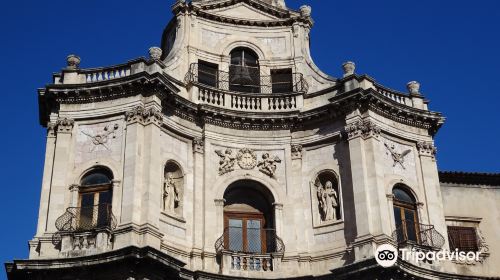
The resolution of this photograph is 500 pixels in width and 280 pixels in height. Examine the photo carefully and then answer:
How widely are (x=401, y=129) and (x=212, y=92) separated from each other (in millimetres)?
6763

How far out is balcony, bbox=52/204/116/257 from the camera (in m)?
23.2

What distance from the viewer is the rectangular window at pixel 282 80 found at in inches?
1162

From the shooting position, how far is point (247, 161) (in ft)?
89.1

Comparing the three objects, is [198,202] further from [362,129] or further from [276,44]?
[276,44]

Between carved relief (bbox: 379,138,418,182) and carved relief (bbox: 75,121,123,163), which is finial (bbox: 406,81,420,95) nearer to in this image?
carved relief (bbox: 379,138,418,182)

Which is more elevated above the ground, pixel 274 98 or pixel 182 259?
pixel 274 98

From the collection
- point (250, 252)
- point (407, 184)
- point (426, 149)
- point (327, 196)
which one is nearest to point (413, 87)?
point (426, 149)

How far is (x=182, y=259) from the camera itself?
24.6 meters

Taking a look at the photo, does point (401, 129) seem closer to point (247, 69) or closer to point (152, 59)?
point (247, 69)

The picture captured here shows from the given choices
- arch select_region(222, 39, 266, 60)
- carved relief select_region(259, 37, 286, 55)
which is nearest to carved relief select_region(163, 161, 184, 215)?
arch select_region(222, 39, 266, 60)

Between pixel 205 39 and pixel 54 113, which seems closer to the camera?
pixel 54 113

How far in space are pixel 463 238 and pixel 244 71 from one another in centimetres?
1021

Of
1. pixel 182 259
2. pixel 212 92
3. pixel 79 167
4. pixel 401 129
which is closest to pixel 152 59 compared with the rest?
pixel 212 92

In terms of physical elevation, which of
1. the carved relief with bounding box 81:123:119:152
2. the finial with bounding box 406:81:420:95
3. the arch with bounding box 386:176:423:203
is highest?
the finial with bounding box 406:81:420:95
